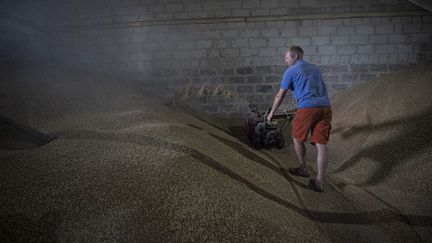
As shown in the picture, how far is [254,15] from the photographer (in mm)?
6125

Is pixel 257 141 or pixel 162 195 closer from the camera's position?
pixel 162 195

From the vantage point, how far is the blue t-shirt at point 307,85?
3.03m

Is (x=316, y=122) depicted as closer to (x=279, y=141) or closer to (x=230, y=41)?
(x=279, y=141)

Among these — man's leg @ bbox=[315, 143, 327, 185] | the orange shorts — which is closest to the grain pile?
man's leg @ bbox=[315, 143, 327, 185]

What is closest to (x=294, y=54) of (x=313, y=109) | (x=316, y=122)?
(x=313, y=109)

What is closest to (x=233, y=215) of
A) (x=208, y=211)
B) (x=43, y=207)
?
(x=208, y=211)

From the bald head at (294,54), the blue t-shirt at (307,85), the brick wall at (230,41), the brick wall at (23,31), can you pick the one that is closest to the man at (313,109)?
the blue t-shirt at (307,85)

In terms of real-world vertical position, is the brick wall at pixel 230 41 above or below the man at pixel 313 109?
above

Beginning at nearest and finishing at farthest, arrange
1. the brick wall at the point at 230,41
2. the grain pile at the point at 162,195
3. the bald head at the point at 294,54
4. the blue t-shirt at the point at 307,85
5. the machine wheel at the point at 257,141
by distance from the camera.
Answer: the grain pile at the point at 162,195
the blue t-shirt at the point at 307,85
the bald head at the point at 294,54
the machine wheel at the point at 257,141
the brick wall at the point at 230,41

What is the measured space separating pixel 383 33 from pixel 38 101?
742cm

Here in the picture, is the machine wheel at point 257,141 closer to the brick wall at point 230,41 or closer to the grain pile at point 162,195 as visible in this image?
the grain pile at point 162,195

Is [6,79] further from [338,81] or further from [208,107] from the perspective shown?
[338,81]

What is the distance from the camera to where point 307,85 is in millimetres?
3029

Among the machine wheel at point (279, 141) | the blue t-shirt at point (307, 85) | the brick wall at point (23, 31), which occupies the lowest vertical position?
the machine wheel at point (279, 141)
